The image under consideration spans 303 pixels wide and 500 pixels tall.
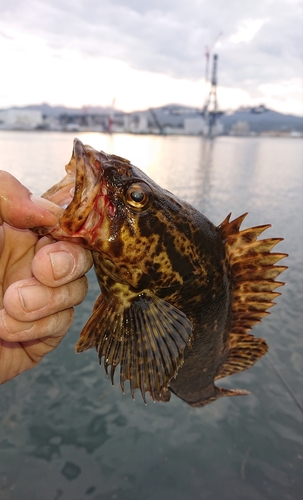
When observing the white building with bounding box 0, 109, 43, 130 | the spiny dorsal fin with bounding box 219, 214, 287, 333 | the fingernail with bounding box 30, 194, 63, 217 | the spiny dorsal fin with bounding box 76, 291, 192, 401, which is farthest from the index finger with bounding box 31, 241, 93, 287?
the white building with bounding box 0, 109, 43, 130

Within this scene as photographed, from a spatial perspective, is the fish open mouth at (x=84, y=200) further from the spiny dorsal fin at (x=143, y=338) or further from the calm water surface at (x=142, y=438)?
the calm water surface at (x=142, y=438)

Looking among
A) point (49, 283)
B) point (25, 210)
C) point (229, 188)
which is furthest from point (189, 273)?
point (229, 188)

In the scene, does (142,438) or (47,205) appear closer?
(47,205)

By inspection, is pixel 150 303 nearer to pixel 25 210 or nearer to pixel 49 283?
pixel 49 283

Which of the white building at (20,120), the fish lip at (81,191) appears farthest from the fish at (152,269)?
the white building at (20,120)

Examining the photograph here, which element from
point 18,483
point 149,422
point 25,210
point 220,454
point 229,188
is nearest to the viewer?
point 25,210

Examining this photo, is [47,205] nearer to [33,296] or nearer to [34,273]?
[34,273]

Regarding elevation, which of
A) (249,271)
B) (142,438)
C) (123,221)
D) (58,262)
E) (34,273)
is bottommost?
(142,438)

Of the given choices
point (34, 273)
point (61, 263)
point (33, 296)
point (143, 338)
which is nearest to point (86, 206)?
point (61, 263)
